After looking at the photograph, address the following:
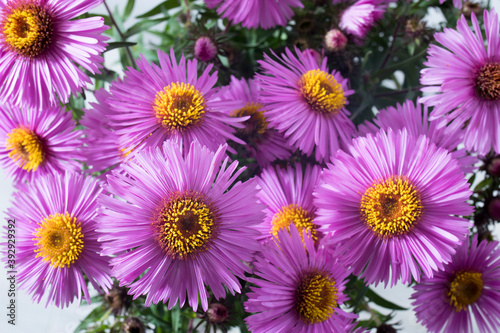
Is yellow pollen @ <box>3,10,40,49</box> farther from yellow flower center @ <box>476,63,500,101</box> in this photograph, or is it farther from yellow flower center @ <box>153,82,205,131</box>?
yellow flower center @ <box>476,63,500,101</box>

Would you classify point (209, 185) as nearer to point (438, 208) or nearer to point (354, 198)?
point (354, 198)

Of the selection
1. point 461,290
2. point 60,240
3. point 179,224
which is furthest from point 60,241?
point 461,290

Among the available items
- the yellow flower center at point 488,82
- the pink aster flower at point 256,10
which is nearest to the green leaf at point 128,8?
the pink aster flower at point 256,10

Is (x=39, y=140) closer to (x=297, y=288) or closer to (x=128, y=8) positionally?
(x=128, y=8)

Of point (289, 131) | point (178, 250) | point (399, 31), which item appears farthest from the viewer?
point (399, 31)

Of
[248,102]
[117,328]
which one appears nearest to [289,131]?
[248,102]

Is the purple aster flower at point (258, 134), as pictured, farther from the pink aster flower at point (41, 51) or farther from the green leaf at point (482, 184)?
the green leaf at point (482, 184)

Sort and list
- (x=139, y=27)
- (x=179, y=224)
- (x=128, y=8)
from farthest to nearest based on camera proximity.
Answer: (x=128, y=8), (x=139, y=27), (x=179, y=224)
